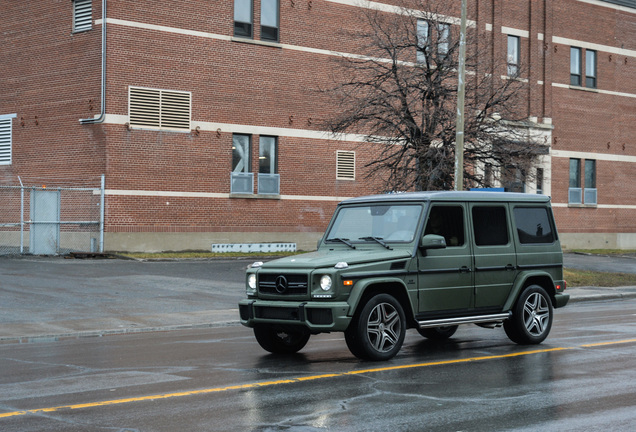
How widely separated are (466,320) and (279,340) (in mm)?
2431

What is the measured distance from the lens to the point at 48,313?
664 inches

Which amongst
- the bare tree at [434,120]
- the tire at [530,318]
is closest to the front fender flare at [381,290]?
the tire at [530,318]

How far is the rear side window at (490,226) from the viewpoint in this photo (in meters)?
11.8

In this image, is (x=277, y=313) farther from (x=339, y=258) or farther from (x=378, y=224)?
(x=378, y=224)

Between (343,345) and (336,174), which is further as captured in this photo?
(336,174)

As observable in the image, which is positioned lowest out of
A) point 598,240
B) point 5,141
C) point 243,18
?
point 598,240

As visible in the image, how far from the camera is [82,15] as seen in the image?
98.1 ft

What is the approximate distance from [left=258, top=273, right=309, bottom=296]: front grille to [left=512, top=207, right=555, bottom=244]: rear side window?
11.9 feet

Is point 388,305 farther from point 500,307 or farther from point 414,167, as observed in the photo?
point 414,167

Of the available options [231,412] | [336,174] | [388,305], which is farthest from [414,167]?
[231,412]

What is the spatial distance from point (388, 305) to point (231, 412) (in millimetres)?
3473

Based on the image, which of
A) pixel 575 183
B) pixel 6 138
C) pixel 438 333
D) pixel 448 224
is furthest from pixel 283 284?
pixel 575 183

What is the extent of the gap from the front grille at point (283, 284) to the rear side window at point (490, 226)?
2.71m

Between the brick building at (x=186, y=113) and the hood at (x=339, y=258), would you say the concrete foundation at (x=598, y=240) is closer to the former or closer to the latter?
the brick building at (x=186, y=113)
